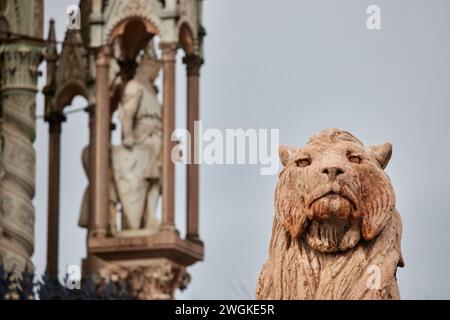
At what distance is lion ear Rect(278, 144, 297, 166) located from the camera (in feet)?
48.1

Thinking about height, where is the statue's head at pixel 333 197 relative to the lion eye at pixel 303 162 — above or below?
below

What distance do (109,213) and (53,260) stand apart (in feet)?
8.23

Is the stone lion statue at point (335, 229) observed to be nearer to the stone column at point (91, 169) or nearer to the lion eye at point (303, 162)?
the lion eye at point (303, 162)

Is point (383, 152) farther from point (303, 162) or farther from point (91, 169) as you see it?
point (91, 169)

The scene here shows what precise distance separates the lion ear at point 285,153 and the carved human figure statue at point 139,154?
23.0 m

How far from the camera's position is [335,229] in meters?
14.2

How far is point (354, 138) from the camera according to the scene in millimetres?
14742

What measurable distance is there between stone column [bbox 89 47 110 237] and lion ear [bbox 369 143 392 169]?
23053 millimetres

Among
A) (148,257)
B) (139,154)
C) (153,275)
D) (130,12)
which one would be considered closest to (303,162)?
(153,275)

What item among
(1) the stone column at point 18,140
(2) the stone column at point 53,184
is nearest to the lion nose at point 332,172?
(1) the stone column at point 18,140

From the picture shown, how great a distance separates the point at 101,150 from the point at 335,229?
24.1 m

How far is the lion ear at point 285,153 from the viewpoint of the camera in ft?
48.1
